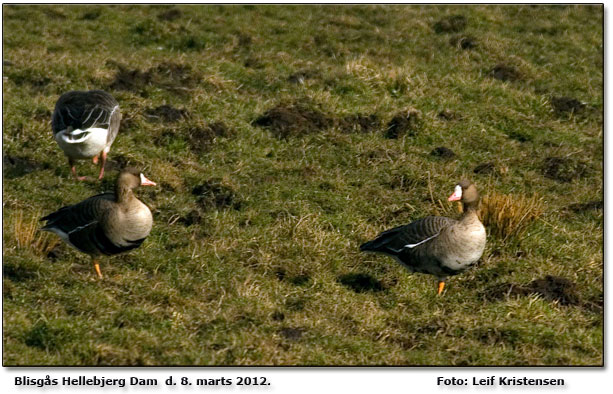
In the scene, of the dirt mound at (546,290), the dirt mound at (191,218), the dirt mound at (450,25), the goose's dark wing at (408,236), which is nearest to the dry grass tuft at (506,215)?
the dirt mound at (546,290)

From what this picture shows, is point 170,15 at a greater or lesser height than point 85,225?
lesser

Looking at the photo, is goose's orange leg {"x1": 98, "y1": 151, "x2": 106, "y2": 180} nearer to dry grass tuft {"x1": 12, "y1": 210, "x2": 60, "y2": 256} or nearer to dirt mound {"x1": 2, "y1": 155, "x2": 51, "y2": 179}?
dirt mound {"x1": 2, "y1": 155, "x2": 51, "y2": 179}

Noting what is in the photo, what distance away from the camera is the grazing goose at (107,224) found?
985 centimetres

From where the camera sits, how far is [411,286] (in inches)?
412

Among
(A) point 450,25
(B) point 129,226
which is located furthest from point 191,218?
(A) point 450,25

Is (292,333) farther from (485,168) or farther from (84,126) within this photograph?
(485,168)

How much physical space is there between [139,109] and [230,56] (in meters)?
3.29

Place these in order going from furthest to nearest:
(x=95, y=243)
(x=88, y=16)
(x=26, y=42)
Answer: (x=88, y=16)
(x=26, y=42)
(x=95, y=243)

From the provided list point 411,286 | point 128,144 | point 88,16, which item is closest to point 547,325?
point 411,286

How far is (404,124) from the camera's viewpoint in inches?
564

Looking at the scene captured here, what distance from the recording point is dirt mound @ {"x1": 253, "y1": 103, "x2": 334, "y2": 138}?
14.1 meters

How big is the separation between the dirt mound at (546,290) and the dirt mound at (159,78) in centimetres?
691

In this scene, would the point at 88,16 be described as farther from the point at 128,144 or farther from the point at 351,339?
the point at 351,339

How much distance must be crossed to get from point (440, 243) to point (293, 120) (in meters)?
4.96
